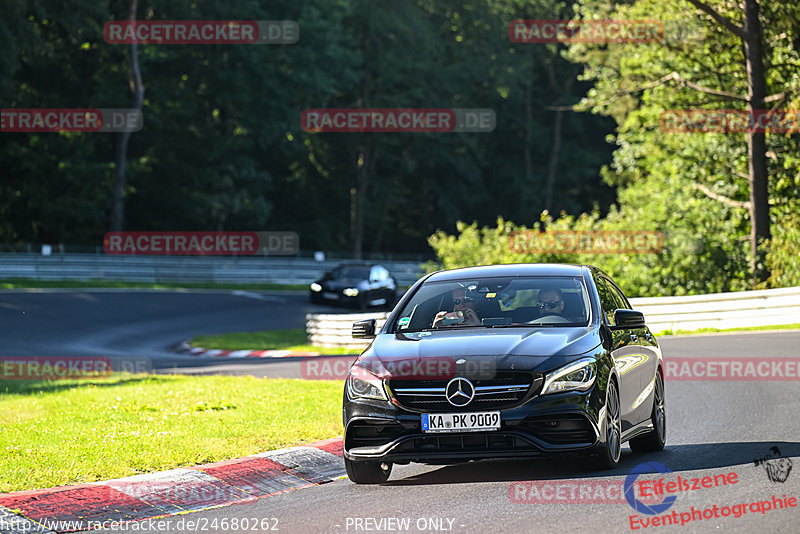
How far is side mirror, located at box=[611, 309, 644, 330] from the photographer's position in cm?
930

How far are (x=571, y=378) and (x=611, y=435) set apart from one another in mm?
632

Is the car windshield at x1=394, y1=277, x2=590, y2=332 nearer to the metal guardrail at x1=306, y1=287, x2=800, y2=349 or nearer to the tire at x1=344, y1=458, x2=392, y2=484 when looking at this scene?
the tire at x1=344, y1=458, x2=392, y2=484

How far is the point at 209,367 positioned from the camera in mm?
22859

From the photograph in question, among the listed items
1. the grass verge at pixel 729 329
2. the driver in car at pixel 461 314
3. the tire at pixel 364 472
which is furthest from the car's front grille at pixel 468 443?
the grass verge at pixel 729 329

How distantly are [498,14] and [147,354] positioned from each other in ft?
170

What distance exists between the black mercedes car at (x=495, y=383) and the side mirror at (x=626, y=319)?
0.03 feet

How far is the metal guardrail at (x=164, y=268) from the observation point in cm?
4688

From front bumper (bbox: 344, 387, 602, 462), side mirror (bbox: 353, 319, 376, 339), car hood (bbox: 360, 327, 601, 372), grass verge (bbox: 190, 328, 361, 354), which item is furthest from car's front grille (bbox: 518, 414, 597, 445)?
grass verge (bbox: 190, 328, 361, 354)

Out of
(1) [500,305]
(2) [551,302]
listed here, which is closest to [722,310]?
(2) [551,302]

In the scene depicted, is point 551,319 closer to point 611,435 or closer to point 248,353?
point 611,435

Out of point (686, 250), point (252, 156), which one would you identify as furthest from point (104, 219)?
point (686, 250)

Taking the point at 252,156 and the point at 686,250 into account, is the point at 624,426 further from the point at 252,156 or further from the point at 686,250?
the point at 252,156

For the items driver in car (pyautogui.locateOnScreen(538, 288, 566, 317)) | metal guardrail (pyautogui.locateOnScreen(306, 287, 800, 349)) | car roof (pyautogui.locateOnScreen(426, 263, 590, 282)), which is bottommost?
metal guardrail (pyautogui.locateOnScreen(306, 287, 800, 349))

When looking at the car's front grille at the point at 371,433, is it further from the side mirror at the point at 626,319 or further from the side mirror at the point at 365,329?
the side mirror at the point at 626,319
